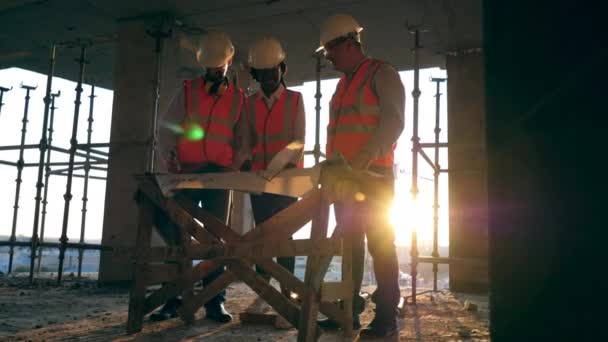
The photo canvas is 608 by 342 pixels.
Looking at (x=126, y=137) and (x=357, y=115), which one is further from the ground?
(x=126, y=137)

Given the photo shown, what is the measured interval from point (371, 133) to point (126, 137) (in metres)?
5.56

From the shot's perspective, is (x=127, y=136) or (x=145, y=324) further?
(x=127, y=136)

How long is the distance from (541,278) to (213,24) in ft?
27.0

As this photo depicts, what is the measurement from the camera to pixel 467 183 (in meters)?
8.88

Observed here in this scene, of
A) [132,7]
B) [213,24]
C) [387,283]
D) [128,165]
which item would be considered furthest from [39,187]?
[387,283]

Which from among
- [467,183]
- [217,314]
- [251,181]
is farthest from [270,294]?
[467,183]

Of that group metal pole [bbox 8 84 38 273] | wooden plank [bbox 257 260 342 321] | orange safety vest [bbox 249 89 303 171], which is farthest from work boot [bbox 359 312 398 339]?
metal pole [bbox 8 84 38 273]

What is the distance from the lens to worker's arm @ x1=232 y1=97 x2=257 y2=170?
485 cm

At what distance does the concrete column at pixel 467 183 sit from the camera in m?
8.70

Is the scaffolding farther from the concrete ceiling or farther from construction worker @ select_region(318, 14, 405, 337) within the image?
construction worker @ select_region(318, 14, 405, 337)

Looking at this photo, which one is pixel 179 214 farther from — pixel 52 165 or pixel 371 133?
pixel 52 165

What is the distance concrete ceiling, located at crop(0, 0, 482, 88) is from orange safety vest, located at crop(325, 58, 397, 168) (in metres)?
4.48

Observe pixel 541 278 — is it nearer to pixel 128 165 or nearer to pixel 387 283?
pixel 387 283

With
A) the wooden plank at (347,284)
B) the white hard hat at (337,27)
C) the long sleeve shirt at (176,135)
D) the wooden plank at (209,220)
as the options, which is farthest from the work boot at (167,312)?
the white hard hat at (337,27)
